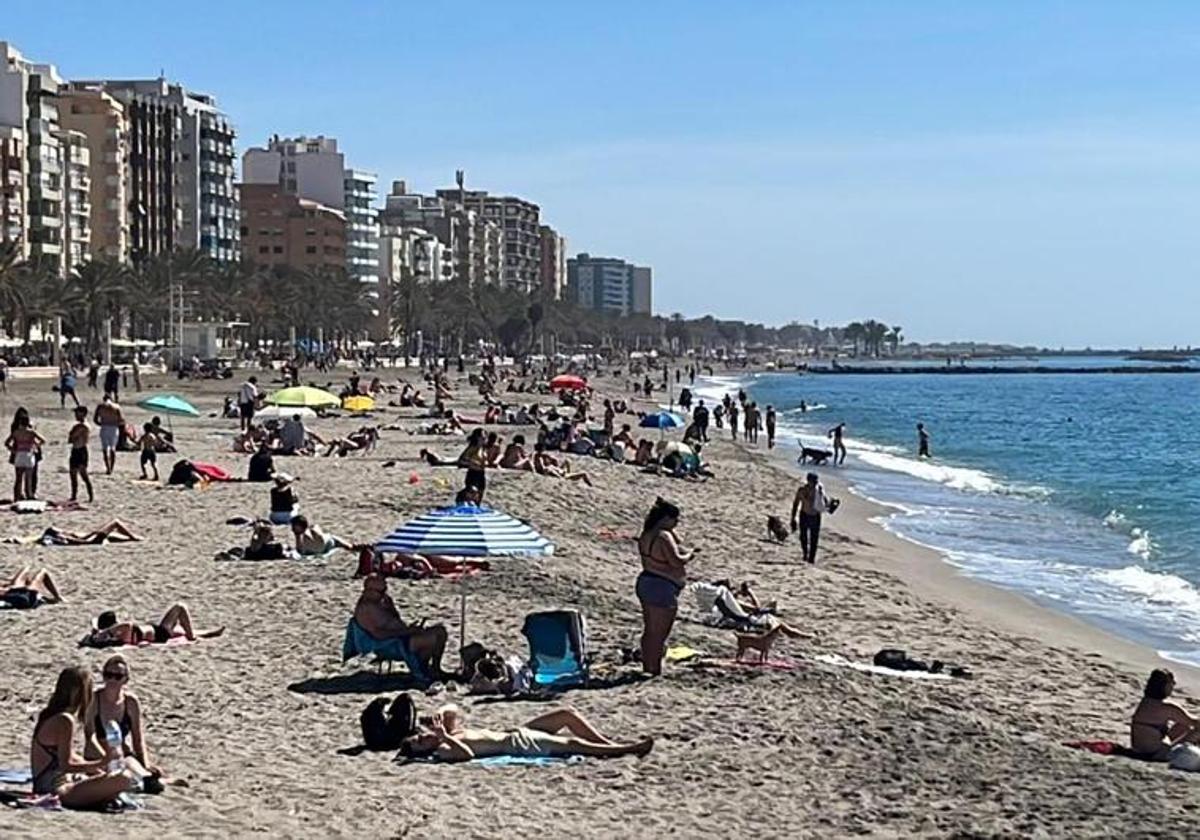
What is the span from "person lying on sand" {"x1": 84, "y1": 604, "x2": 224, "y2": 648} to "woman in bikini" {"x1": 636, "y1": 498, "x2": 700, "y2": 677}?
11.7 feet

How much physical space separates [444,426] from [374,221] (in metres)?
126

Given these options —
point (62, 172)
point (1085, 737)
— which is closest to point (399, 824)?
point (1085, 737)

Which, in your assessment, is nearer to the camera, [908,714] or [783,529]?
[908,714]

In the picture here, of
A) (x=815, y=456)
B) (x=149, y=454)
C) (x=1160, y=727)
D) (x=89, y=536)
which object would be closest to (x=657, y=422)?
(x=815, y=456)

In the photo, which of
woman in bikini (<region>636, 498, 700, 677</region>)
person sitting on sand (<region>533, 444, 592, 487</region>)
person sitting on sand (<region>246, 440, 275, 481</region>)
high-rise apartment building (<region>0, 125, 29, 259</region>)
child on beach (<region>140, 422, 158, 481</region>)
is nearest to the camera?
woman in bikini (<region>636, 498, 700, 677</region>)

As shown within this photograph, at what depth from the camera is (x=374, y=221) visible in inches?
6565

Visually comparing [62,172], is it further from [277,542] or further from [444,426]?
[277,542]

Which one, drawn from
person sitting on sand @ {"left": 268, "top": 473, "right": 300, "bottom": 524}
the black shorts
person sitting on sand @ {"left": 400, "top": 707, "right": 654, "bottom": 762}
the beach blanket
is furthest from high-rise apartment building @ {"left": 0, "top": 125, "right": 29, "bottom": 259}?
person sitting on sand @ {"left": 400, "top": 707, "right": 654, "bottom": 762}

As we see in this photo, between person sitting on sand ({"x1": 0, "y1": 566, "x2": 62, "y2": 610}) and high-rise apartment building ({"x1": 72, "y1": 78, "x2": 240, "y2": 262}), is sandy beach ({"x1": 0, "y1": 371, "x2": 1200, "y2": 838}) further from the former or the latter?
Result: high-rise apartment building ({"x1": 72, "y1": 78, "x2": 240, "y2": 262})

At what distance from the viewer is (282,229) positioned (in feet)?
484

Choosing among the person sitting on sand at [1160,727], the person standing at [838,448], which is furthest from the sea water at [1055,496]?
the person sitting on sand at [1160,727]

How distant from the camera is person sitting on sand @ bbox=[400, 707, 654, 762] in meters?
10.3

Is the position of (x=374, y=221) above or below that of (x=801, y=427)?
above

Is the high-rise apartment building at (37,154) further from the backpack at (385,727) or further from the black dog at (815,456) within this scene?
the backpack at (385,727)
